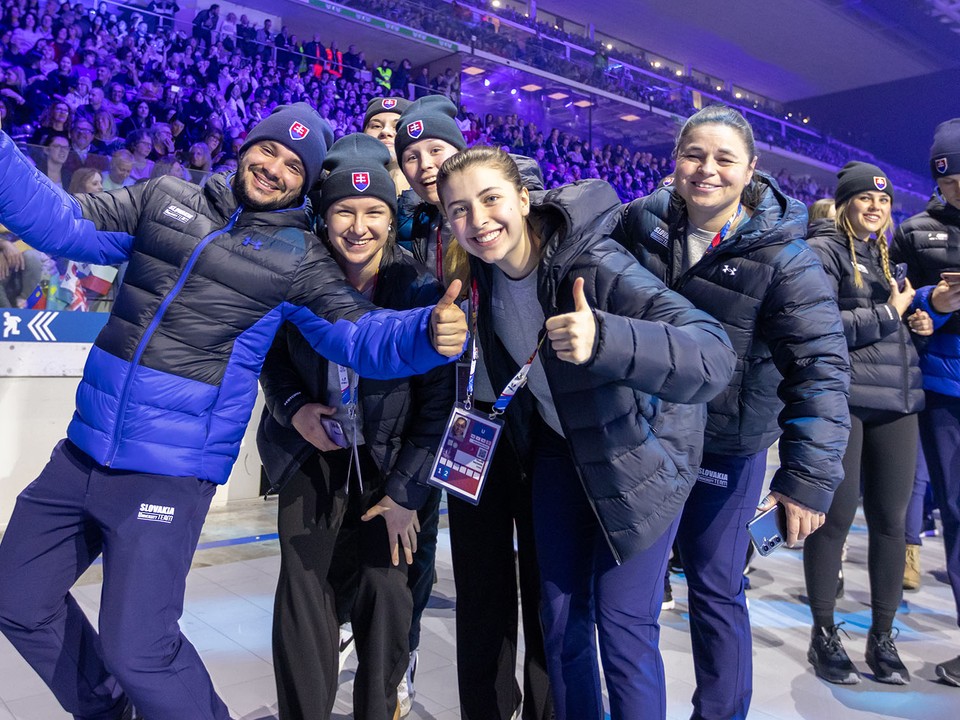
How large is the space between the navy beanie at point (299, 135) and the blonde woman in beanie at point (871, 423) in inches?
66.8

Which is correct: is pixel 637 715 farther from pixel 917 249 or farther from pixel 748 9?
pixel 748 9

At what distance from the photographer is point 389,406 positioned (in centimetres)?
188

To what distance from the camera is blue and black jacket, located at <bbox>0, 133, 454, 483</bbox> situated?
1.66 metres

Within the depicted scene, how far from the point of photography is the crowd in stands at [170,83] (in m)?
6.04

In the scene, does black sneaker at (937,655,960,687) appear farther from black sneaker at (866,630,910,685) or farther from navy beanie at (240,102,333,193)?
navy beanie at (240,102,333,193)

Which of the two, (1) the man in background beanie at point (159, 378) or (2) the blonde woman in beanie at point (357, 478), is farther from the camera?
(2) the blonde woman in beanie at point (357, 478)

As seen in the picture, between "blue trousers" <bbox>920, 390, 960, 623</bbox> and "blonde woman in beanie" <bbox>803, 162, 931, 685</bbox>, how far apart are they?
0.53 feet

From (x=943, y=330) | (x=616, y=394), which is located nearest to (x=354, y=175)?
(x=616, y=394)

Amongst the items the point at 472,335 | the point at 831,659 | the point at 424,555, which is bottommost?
the point at 831,659

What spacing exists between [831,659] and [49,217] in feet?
8.73

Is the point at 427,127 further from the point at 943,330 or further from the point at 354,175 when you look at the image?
the point at 943,330

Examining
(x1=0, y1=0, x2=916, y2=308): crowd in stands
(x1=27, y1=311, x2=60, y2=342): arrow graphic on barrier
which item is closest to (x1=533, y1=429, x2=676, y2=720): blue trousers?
(x1=27, y1=311, x2=60, y2=342): arrow graphic on barrier

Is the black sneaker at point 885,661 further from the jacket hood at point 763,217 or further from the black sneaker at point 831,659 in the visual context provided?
the jacket hood at point 763,217

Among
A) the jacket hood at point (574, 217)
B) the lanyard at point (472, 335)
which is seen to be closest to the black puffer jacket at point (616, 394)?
the jacket hood at point (574, 217)
